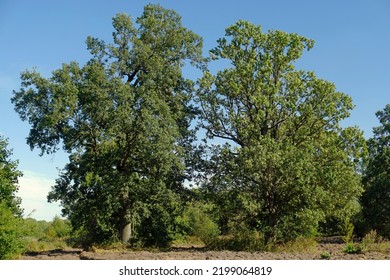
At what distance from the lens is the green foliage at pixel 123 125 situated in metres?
22.0

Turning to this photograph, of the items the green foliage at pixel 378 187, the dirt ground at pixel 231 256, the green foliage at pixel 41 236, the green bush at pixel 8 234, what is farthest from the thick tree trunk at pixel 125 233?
the green foliage at pixel 378 187

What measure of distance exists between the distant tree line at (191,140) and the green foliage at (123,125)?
0.07 m

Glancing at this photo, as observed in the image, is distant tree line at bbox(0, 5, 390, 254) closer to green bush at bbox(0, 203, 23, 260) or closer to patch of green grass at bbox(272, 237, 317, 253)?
patch of green grass at bbox(272, 237, 317, 253)

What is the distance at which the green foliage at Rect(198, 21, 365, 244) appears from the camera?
2077cm

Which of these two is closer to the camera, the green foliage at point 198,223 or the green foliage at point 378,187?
the green foliage at point 198,223

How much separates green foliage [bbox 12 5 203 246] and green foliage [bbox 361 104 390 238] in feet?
53.3

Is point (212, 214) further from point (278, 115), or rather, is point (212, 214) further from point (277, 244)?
point (278, 115)

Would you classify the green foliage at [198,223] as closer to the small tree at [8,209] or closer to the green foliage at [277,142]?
the green foliage at [277,142]

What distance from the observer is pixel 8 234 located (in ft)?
→ 52.6

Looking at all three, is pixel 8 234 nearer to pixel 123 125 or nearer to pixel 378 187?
pixel 123 125

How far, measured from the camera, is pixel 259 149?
20.2 m

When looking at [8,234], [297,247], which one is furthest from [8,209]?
[297,247]

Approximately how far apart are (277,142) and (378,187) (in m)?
15.1

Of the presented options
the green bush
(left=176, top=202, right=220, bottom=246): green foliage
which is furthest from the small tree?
(left=176, top=202, right=220, bottom=246): green foliage
